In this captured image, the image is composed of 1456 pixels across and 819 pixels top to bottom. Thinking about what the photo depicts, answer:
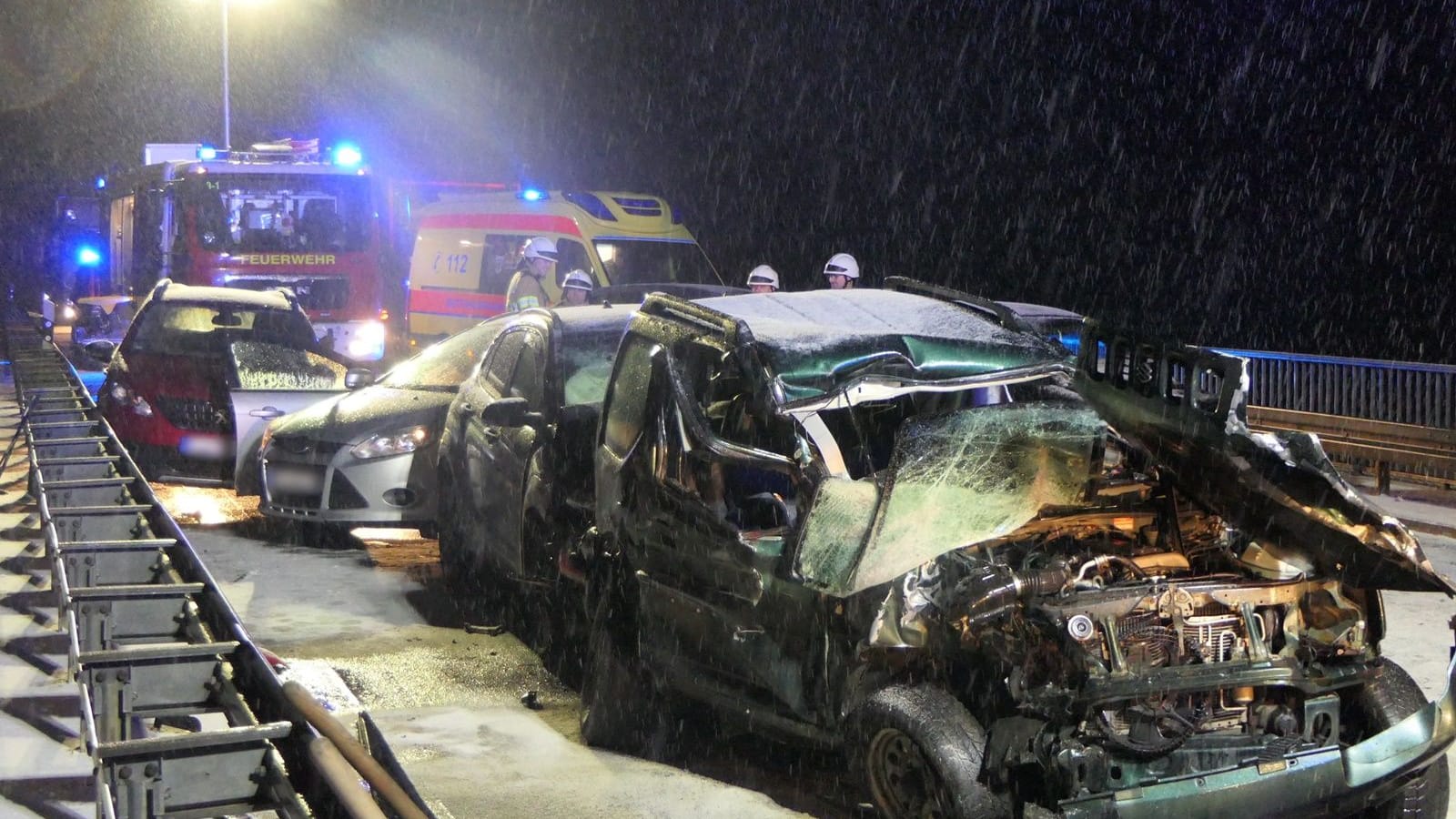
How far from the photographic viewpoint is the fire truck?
2042cm

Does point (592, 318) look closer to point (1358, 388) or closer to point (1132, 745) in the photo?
point (1132, 745)

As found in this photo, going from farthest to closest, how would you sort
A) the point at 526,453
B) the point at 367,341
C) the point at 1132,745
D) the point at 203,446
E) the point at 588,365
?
the point at 367,341 < the point at 203,446 < the point at 588,365 < the point at 526,453 < the point at 1132,745

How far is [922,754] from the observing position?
4547 mm

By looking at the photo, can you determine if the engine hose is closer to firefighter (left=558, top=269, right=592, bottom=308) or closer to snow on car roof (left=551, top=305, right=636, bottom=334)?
snow on car roof (left=551, top=305, right=636, bottom=334)

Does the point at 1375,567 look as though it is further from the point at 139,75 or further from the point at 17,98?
the point at 17,98

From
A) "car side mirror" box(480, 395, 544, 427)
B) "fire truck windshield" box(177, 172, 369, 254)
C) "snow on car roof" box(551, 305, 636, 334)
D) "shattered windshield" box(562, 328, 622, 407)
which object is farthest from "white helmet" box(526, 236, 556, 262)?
"fire truck windshield" box(177, 172, 369, 254)

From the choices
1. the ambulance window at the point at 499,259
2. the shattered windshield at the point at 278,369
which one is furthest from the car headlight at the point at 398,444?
the ambulance window at the point at 499,259

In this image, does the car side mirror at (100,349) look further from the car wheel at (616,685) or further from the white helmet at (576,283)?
the car wheel at (616,685)

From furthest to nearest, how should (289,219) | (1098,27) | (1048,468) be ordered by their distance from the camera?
(1098,27) < (289,219) < (1048,468)

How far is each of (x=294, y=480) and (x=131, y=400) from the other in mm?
3223

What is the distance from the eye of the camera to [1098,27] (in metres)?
27.5

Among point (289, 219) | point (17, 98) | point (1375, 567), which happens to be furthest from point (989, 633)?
point (17, 98)

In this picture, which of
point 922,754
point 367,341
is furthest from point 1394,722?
point 367,341

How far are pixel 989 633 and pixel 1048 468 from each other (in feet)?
2.55
